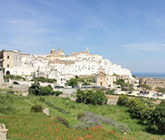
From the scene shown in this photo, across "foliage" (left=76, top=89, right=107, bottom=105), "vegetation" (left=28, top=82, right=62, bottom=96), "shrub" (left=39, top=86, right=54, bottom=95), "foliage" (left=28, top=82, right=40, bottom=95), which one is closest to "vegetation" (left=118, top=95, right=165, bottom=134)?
"foliage" (left=76, top=89, right=107, bottom=105)

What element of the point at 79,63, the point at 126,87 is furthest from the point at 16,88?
the point at 79,63

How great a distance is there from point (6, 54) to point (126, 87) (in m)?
36.8

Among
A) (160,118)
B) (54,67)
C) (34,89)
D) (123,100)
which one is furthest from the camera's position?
(54,67)

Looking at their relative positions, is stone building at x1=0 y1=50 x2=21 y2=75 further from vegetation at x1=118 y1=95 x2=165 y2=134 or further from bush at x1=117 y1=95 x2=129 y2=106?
vegetation at x1=118 y1=95 x2=165 y2=134

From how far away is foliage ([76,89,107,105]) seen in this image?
32.6m

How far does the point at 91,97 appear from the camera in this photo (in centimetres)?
3294

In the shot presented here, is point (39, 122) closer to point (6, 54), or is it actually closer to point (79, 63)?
point (6, 54)

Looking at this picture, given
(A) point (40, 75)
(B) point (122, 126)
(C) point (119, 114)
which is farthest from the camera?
(A) point (40, 75)

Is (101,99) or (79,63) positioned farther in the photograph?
(79,63)

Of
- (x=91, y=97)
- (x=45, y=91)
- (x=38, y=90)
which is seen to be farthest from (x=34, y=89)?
(x=91, y=97)

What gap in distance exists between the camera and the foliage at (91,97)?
3262 cm

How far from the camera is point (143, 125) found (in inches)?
890

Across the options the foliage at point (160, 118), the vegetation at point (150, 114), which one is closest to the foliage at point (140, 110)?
the vegetation at point (150, 114)

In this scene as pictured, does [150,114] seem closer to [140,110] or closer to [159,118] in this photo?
[159,118]
